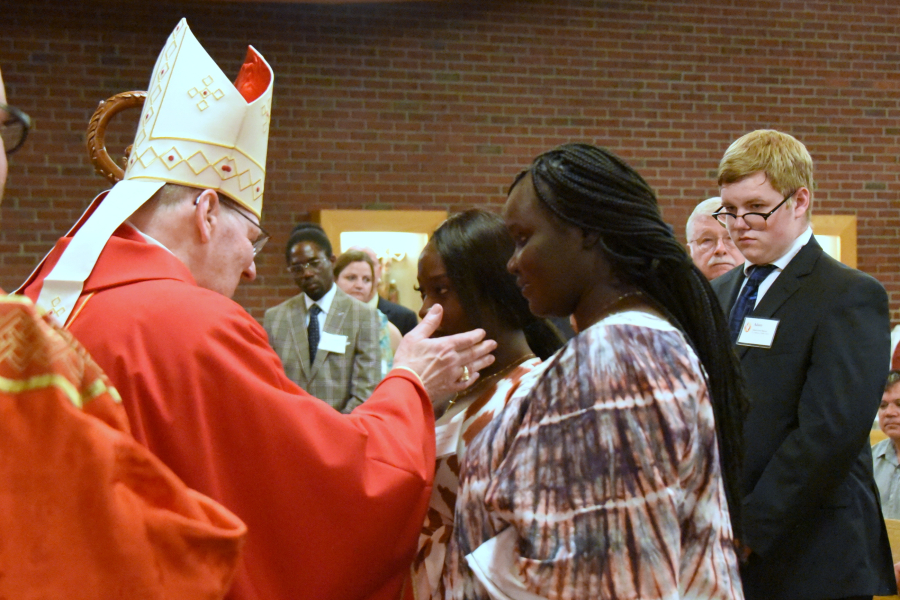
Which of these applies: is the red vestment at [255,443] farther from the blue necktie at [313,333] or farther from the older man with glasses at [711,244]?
the blue necktie at [313,333]

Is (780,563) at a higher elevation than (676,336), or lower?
lower

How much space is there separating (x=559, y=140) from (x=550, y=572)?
20.5 ft

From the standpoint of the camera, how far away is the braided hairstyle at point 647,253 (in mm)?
1364

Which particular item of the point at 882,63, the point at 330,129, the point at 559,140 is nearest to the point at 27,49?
the point at 330,129

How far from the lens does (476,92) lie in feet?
23.2

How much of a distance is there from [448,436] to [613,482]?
647mm

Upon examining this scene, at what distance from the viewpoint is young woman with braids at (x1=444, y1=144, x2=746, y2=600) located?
3.88 ft

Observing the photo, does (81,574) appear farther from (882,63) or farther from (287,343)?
(882,63)

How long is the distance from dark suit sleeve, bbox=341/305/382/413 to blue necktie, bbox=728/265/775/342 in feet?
7.69

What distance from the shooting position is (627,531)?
117cm

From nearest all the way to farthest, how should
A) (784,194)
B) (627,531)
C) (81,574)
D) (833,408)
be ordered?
(81,574)
(627,531)
(833,408)
(784,194)

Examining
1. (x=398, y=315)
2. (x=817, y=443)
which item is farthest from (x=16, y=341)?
(x=398, y=315)

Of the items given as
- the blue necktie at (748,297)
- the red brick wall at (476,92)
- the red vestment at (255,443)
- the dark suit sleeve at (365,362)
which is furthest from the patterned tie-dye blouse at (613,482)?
the red brick wall at (476,92)

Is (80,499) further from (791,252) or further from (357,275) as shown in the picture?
(357,275)
